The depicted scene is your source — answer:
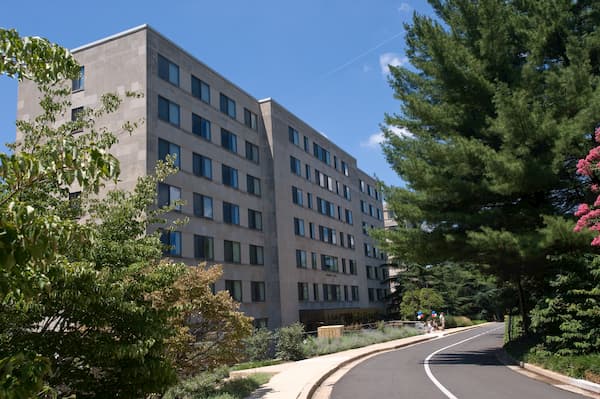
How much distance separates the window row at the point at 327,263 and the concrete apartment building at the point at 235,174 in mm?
130

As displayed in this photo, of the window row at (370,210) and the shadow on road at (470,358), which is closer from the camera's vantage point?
the shadow on road at (470,358)

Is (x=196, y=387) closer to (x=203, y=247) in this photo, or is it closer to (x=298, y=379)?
(x=298, y=379)

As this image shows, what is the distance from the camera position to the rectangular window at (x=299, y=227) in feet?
161

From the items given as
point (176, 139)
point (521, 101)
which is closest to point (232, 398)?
point (521, 101)

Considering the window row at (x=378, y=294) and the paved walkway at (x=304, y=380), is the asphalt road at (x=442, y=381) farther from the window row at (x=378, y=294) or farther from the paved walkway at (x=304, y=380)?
the window row at (x=378, y=294)

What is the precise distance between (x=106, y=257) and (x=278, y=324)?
36.2 m

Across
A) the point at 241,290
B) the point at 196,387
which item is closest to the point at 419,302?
the point at 241,290

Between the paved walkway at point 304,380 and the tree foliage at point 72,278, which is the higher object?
the tree foliage at point 72,278

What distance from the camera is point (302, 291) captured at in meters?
48.5

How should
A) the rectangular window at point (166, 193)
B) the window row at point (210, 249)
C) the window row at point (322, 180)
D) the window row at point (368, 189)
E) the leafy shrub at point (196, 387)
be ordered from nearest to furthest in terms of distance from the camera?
the leafy shrub at point (196, 387) → the rectangular window at point (166, 193) → the window row at point (210, 249) → the window row at point (322, 180) → the window row at point (368, 189)

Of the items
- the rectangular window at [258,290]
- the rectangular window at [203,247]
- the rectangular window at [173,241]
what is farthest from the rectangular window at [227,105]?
the rectangular window at [258,290]

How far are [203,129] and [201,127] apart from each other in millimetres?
249

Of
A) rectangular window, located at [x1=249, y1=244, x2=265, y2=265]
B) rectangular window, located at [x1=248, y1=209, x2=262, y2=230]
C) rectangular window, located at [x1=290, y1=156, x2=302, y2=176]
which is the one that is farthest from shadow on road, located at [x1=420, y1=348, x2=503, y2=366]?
rectangular window, located at [x1=290, y1=156, x2=302, y2=176]

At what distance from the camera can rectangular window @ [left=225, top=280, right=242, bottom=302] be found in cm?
3772
